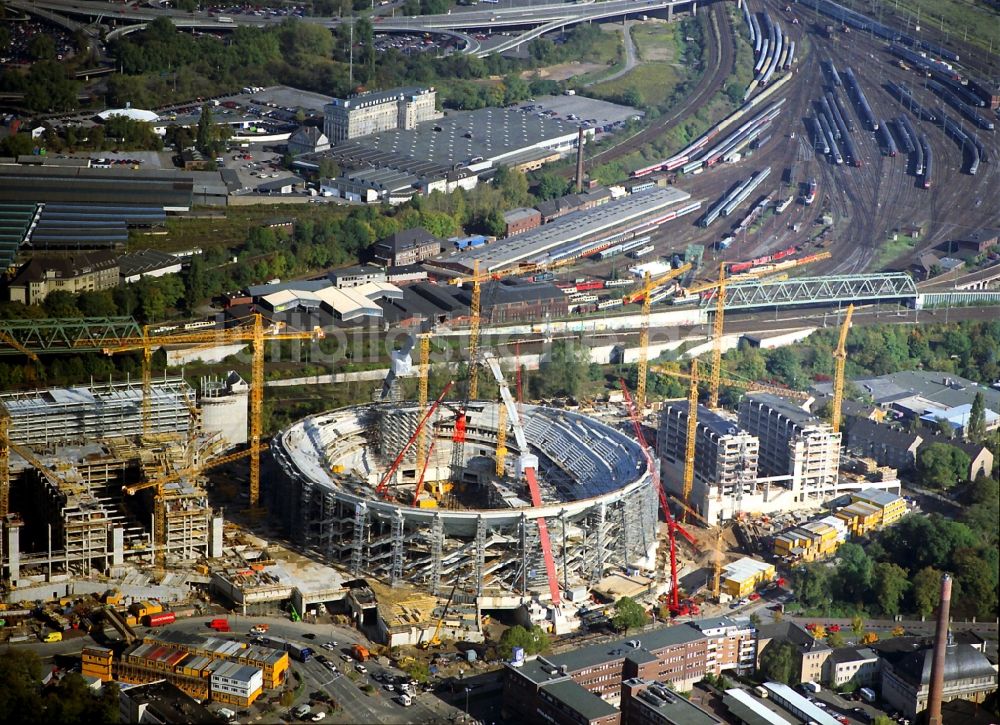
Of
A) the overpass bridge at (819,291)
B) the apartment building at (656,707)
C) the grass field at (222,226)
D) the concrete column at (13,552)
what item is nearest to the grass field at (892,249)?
the overpass bridge at (819,291)

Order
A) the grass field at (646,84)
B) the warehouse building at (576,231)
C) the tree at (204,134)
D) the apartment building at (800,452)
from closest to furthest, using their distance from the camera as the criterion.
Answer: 1. the apartment building at (800,452)
2. the warehouse building at (576,231)
3. the tree at (204,134)
4. the grass field at (646,84)

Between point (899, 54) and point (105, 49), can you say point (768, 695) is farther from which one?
point (899, 54)

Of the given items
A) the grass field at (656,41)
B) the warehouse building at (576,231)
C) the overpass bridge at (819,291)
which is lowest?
the overpass bridge at (819,291)

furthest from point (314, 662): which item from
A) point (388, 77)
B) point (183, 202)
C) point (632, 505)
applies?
point (388, 77)

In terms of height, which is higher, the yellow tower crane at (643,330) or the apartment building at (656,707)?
the yellow tower crane at (643,330)

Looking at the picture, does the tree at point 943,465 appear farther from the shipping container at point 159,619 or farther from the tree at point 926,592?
the shipping container at point 159,619

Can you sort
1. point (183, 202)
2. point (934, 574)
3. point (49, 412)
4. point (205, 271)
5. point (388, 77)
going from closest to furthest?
point (934, 574) < point (49, 412) < point (205, 271) < point (183, 202) < point (388, 77)

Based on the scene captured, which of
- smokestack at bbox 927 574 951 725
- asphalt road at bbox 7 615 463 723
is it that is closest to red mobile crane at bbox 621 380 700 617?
smokestack at bbox 927 574 951 725

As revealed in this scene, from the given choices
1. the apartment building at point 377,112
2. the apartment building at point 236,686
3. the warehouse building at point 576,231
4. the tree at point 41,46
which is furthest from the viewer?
the apartment building at point 377,112
